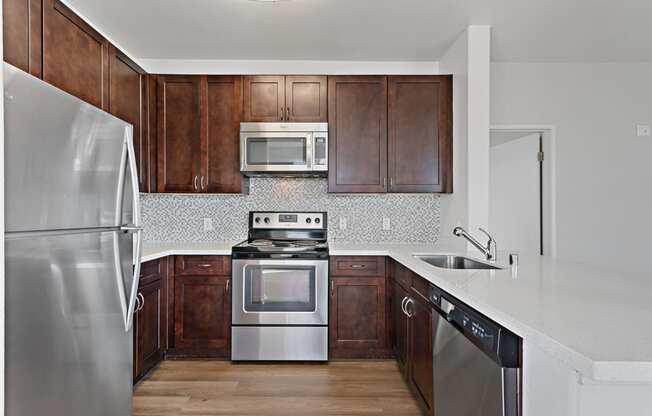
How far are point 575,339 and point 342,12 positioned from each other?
2.37m

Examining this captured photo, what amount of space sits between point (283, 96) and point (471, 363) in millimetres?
2537

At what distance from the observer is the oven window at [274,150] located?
3.24 m

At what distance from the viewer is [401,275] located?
2.68m

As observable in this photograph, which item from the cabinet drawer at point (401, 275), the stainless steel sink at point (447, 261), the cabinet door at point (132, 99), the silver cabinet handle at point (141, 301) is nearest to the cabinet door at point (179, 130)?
the cabinet door at point (132, 99)

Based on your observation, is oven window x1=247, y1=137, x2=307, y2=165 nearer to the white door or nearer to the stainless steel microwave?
the stainless steel microwave

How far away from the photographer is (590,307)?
120 cm

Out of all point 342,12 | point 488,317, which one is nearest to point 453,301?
point 488,317

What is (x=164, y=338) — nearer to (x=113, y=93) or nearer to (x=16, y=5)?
(x=113, y=93)

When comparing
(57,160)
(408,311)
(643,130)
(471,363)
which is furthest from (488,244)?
(643,130)

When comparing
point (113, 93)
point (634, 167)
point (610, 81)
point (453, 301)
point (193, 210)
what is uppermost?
point (610, 81)

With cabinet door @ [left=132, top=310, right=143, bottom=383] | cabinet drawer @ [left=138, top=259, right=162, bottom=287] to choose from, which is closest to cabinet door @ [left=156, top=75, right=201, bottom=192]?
cabinet drawer @ [left=138, top=259, right=162, bottom=287]

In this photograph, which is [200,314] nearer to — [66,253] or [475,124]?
[66,253]

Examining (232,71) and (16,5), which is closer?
(16,5)

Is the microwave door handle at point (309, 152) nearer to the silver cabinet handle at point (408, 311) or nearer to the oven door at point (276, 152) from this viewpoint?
the oven door at point (276, 152)
